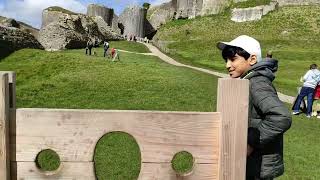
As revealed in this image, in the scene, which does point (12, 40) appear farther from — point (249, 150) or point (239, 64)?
point (249, 150)

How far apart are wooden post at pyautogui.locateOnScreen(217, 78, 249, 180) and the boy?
17 cm

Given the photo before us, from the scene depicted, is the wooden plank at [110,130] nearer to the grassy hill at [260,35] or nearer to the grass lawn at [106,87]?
the grass lawn at [106,87]

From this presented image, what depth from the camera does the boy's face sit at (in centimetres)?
376

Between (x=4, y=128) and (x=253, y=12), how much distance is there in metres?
46.4

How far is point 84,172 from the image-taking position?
10.8 ft

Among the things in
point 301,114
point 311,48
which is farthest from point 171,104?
point 311,48

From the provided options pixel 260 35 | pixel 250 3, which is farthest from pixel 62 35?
pixel 250 3

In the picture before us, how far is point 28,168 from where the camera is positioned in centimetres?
329

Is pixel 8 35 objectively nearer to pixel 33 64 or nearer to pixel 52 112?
pixel 33 64

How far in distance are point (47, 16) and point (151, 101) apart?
105 ft

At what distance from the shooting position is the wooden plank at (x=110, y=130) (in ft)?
10.7

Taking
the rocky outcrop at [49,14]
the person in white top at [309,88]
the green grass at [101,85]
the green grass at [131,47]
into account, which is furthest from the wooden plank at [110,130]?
the rocky outcrop at [49,14]

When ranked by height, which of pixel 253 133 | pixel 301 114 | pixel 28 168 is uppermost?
pixel 253 133

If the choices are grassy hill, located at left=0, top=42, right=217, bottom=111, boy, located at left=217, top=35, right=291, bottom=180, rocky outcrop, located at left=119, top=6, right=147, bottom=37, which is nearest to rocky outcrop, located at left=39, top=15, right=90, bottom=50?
grassy hill, located at left=0, top=42, right=217, bottom=111
